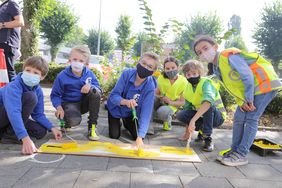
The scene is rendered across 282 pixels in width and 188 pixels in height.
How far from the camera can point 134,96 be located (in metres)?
3.82

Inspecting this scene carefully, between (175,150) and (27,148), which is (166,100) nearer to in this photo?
(175,150)

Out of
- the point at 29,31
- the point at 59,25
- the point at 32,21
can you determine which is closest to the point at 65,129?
the point at 32,21

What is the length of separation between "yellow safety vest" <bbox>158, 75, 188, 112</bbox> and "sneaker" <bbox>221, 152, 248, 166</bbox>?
150 centimetres

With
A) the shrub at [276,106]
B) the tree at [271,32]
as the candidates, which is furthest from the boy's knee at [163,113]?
the tree at [271,32]

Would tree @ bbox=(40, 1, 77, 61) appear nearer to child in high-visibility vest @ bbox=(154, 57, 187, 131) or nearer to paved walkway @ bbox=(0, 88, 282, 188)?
child in high-visibility vest @ bbox=(154, 57, 187, 131)

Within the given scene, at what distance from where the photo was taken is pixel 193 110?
404cm

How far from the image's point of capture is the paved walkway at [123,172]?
7.79 feet

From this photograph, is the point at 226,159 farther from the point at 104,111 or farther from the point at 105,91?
the point at 105,91

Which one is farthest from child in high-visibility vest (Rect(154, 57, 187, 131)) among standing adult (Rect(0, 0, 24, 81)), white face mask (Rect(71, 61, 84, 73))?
standing adult (Rect(0, 0, 24, 81))

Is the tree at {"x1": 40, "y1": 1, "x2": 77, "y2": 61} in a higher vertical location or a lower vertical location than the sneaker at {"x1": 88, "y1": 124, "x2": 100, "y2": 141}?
higher

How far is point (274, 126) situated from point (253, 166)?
293cm

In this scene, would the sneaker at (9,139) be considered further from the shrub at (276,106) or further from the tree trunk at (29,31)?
the tree trunk at (29,31)

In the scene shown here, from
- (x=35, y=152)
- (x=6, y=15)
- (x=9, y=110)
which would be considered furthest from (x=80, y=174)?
(x=6, y=15)

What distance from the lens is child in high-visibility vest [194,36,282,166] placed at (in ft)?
10.0
